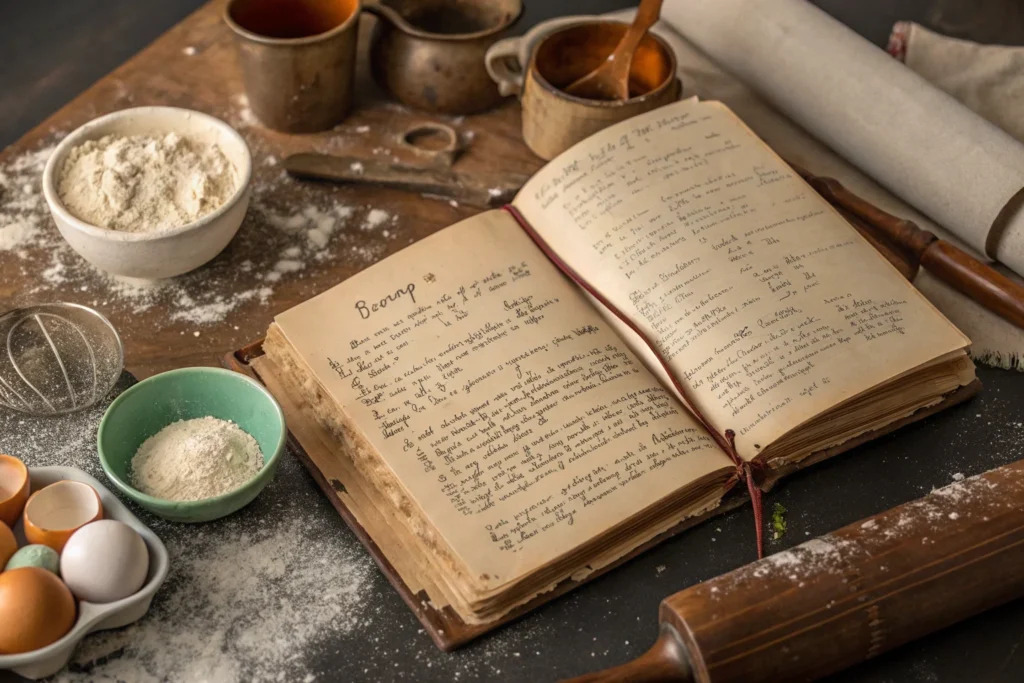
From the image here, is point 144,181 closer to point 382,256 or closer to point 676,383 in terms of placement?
point 382,256

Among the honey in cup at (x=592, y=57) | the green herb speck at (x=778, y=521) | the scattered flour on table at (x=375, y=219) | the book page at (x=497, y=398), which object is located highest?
the honey in cup at (x=592, y=57)

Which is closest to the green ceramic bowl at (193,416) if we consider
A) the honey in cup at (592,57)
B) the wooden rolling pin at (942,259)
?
the honey in cup at (592,57)

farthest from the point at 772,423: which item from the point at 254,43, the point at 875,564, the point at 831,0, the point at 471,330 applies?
the point at 831,0

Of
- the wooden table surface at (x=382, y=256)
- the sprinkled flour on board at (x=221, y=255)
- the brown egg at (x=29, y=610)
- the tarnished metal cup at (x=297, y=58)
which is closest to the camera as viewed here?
the brown egg at (x=29, y=610)

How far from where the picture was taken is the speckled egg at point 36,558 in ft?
2.44

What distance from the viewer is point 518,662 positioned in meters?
0.80

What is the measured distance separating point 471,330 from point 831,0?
981 millimetres

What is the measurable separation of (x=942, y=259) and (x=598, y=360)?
39 cm

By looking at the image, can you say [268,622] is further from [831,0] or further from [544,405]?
[831,0]

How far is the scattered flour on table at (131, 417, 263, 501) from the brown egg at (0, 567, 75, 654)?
13 cm

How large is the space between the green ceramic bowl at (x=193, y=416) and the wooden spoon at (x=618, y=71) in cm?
54

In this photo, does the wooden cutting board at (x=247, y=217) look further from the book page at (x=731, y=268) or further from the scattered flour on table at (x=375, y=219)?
the book page at (x=731, y=268)

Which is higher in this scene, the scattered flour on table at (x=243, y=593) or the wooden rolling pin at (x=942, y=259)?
the wooden rolling pin at (x=942, y=259)

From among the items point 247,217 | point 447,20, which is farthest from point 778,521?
point 447,20
